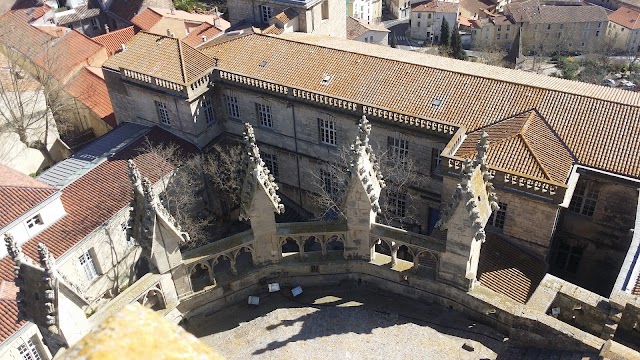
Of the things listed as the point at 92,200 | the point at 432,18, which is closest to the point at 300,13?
the point at 92,200

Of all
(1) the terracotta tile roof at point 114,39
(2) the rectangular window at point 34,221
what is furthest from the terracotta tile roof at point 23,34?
(2) the rectangular window at point 34,221

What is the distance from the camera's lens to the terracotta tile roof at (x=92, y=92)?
5316cm

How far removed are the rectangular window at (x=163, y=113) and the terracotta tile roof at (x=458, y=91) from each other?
18.2 ft

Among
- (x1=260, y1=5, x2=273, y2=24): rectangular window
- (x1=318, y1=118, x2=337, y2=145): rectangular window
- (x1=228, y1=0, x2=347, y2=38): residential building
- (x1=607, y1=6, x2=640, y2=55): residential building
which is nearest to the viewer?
(x1=318, y1=118, x2=337, y2=145): rectangular window

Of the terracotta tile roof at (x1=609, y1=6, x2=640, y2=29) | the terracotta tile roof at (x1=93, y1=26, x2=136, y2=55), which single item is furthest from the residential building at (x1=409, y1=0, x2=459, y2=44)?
the terracotta tile roof at (x1=93, y1=26, x2=136, y2=55)

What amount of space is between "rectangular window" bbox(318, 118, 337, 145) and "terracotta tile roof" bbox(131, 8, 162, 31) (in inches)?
1598

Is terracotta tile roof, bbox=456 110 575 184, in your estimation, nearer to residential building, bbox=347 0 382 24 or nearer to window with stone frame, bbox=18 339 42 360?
window with stone frame, bbox=18 339 42 360

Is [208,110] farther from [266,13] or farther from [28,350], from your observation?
[28,350]

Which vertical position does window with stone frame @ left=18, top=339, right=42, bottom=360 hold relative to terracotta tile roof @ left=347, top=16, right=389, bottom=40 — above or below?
above

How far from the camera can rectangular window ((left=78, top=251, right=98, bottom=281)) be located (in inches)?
1379

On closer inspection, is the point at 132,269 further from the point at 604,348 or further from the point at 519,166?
the point at 604,348

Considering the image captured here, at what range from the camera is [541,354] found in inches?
802

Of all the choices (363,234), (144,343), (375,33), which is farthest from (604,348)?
(375,33)

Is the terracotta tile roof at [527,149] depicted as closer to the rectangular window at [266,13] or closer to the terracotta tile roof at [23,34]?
the rectangular window at [266,13]
